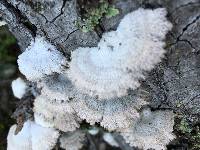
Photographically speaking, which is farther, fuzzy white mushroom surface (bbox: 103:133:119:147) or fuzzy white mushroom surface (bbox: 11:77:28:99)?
fuzzy white mushroom surface (bbox: 103:133:119:147)

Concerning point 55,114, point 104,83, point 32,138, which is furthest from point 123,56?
point 32,138

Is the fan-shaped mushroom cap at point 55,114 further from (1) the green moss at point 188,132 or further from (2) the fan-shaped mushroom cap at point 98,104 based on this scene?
(1) the green moss at point 188,132

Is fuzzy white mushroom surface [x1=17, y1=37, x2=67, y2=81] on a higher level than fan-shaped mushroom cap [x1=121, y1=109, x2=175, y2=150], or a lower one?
higher

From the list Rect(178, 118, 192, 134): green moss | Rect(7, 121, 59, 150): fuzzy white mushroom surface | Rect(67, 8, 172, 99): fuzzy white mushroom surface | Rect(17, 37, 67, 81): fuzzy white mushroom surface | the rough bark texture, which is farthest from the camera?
Rect(7, 121, 59, 150): fuzzy white mushroom surface

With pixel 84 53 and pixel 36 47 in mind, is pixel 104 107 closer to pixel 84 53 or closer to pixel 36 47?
pixel 84 53

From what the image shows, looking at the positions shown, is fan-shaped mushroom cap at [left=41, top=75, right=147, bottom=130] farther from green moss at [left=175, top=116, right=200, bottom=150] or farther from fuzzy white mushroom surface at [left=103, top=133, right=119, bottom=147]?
fuzzy white mushroom surface at [left=103, top=133, right=119, bottom=147]

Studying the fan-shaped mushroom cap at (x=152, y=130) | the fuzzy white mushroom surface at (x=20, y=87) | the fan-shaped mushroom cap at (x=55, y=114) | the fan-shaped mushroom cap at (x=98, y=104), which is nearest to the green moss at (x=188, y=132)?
the fan-shaped mushroom cap at (x=152, y=130)

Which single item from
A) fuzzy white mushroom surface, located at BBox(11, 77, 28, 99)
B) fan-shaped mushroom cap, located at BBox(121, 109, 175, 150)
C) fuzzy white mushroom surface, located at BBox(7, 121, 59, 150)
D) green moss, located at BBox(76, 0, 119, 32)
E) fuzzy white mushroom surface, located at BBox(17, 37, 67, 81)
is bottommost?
fuzzy white mushroom surface, located at BBox(7, 121, 59, 150)

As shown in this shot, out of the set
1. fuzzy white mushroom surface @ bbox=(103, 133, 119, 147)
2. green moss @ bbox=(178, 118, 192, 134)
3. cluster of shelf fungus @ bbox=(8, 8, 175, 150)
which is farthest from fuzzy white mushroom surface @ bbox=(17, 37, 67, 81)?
fuzzy white mushroom surface @ bbox=(103, 133, 119, 147)
